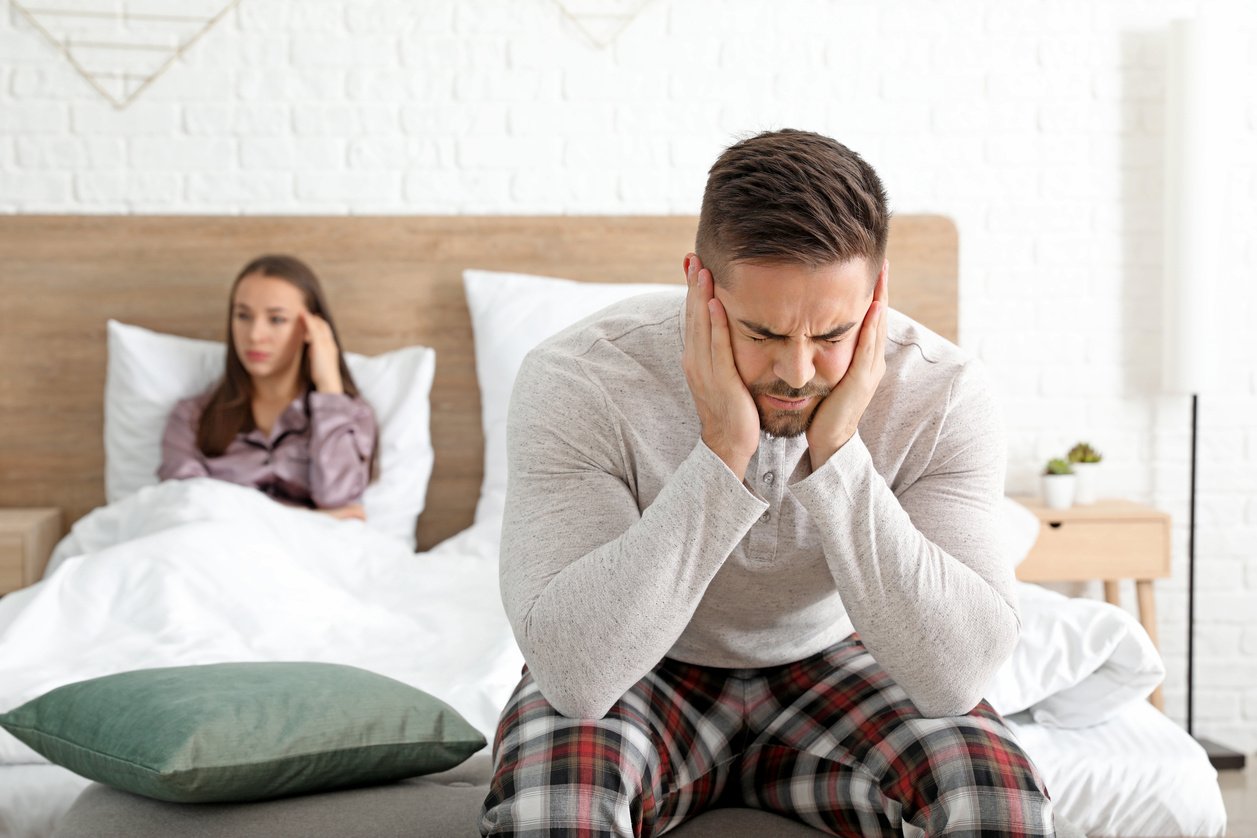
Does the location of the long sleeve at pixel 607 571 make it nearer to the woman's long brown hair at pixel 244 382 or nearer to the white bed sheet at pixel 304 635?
the white bed sheet at pixel 304 635

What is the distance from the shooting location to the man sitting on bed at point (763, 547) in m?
1.25

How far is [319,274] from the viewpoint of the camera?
3027 mm

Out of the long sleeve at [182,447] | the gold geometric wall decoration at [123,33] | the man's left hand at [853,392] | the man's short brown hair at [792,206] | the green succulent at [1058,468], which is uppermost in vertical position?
the gold geometric wall decoration at [123,33]

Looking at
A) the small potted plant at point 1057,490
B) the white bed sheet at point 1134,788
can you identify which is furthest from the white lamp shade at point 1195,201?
the white bed sheet at point 1134,788

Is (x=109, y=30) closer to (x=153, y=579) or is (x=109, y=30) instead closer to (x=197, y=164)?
(x=197, y=164)

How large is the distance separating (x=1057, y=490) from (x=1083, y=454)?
0.15 m

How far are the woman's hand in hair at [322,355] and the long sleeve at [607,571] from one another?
5.18 ft

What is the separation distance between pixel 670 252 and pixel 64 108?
1.46 metres

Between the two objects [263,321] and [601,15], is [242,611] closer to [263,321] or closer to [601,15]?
[263,321]

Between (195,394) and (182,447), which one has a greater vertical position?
(195,394)

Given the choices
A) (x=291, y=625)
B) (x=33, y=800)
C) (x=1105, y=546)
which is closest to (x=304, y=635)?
(x=291, y=625)

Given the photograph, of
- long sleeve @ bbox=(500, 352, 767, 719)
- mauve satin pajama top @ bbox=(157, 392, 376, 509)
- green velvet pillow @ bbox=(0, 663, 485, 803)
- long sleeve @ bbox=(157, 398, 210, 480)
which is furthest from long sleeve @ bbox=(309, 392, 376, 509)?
long sleeve @ bbox=(500, 352, 767, 719)

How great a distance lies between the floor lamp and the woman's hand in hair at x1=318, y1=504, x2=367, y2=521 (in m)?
1.91

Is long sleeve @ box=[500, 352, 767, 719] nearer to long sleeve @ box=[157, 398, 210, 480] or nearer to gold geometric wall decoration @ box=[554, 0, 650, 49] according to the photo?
long sleeve @ box=[157, 398, 210, 480]
